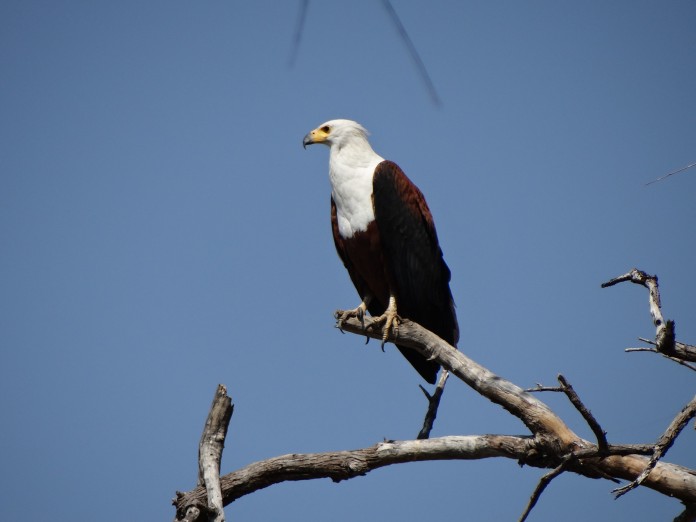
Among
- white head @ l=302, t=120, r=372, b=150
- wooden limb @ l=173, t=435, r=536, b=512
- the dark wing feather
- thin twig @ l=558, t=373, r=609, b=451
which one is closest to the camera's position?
thin twig @ l=558, t=373, r=609, b=451

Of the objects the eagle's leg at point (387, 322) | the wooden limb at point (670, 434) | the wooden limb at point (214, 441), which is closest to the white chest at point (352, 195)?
the eagle's leg at point (387, 322)

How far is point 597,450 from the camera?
11.8 feet

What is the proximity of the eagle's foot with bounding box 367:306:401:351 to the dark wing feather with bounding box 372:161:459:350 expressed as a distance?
0.91 feet

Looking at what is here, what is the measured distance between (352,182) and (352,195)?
12 cm

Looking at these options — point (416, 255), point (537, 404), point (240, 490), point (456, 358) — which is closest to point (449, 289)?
point (416, 255)

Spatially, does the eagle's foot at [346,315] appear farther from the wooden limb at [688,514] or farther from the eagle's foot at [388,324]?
the wooden limb at [688,514]

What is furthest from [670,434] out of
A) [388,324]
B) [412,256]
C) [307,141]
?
[307,141]

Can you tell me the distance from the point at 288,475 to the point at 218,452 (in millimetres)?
485

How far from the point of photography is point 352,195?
5.98 m

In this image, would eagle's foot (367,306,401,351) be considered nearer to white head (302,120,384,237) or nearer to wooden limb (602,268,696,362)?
white head (302,120,384,237)

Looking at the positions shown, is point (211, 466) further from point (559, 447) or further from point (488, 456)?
point (559, 447)

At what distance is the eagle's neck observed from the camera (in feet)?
19.4

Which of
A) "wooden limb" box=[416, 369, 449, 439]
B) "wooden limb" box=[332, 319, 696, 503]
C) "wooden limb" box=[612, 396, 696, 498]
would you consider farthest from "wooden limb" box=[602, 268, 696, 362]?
"wooden limb" box=[416, 369, 449, 439]

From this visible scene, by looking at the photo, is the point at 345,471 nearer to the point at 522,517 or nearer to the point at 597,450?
the point at 522,517
